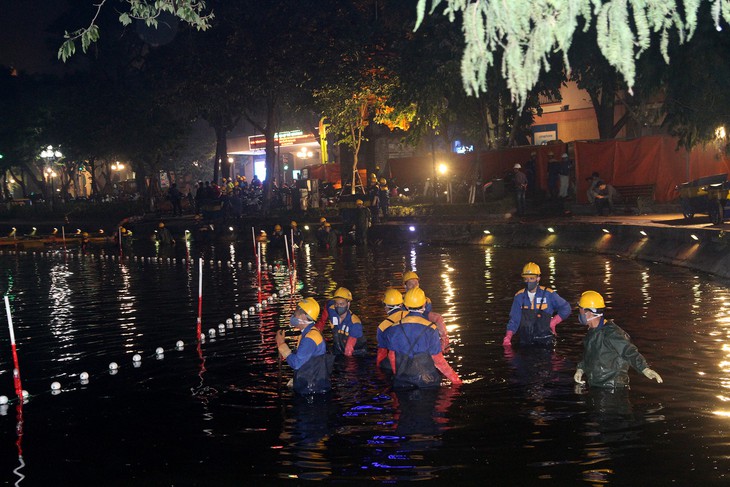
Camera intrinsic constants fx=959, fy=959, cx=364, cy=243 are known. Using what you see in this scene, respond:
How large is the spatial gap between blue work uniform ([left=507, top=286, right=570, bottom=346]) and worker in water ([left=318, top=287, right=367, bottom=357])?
85.4 inches

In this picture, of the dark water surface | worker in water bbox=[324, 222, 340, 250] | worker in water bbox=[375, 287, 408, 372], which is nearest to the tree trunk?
worker in water bbox=[324, 222, 340, 250]

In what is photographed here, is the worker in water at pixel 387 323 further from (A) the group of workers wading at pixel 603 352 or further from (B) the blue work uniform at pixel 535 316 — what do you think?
(A) the group of workers wading at pixel 603 352

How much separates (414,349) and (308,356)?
1266mm

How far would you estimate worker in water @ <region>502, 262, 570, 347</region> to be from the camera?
13.6 m

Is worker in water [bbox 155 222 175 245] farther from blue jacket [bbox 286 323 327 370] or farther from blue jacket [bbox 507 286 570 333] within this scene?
blue jacket [bbox 286 323 327 370]

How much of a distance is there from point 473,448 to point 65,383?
6.54m

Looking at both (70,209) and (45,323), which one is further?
(70,209)

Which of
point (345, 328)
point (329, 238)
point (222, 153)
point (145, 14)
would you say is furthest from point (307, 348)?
point (222, 153)

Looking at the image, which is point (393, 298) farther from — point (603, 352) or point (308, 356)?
point (603, 352)

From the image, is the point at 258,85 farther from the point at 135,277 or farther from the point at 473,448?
the point at 473,448

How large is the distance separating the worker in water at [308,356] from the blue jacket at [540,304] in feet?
11.1

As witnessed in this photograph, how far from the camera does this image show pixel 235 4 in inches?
1884

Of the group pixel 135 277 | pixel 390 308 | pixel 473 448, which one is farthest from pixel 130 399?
pixel 135 277

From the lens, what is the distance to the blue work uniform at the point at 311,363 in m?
11.4
